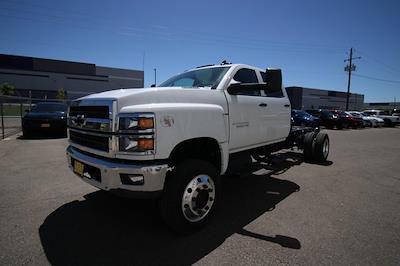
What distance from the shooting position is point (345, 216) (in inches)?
150

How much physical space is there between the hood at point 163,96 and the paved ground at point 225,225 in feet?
4.98

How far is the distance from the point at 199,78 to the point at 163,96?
147 cm

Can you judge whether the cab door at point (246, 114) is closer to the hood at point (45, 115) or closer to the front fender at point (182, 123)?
the front fender at point (182, 123)

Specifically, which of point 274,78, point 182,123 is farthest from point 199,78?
point 182,123

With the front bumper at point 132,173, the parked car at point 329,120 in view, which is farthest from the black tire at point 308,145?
the parked car at point 329,120

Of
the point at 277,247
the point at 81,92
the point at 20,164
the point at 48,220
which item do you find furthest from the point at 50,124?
the point at 81,92

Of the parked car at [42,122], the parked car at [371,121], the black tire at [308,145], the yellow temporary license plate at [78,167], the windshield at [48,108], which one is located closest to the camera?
the yellow temporary license plate at [78,167]

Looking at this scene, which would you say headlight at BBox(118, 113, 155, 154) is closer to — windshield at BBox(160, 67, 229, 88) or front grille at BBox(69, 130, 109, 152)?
front grille at BBox(69, 130, 109, 152)

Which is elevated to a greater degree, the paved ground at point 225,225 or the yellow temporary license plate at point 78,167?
the yellow temporary license plate at point 78,167

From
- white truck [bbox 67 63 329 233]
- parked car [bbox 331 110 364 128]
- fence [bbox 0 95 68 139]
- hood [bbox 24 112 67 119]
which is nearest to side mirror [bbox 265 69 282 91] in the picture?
white truck [bbox 67 63 329 233]

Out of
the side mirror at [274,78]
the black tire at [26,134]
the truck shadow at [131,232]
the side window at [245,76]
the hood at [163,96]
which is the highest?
the side window at [245,76]

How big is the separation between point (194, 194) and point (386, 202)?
343 centimetres

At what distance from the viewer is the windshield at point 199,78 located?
4110 mm

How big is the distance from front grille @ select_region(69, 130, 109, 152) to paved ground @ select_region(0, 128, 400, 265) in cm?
103
